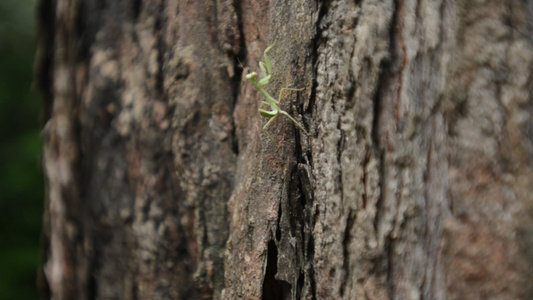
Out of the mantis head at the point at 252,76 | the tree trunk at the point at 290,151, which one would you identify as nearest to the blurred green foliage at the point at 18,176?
the tree trunk at the point at 290,151

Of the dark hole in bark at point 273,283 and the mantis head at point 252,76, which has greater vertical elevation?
the mantis head at point 252,76

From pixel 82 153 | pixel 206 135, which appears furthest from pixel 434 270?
pixel 82 153

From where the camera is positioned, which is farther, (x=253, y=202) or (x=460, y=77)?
(x=253, y=202)

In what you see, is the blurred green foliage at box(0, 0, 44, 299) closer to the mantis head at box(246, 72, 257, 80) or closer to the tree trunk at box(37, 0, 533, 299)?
the tree trunk at box(37, 0, 533, 299)

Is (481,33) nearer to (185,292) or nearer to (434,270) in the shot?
(434,270)

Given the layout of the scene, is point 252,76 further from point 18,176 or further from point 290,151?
point 18,176

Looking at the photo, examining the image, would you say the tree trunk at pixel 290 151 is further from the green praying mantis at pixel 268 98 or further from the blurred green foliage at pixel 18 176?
the blurred green foliage at pixel 18 176

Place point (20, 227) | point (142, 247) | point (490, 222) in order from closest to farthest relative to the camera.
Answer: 1. point (490, 222)
2. point (142, 247)
3. point (20, 227)
